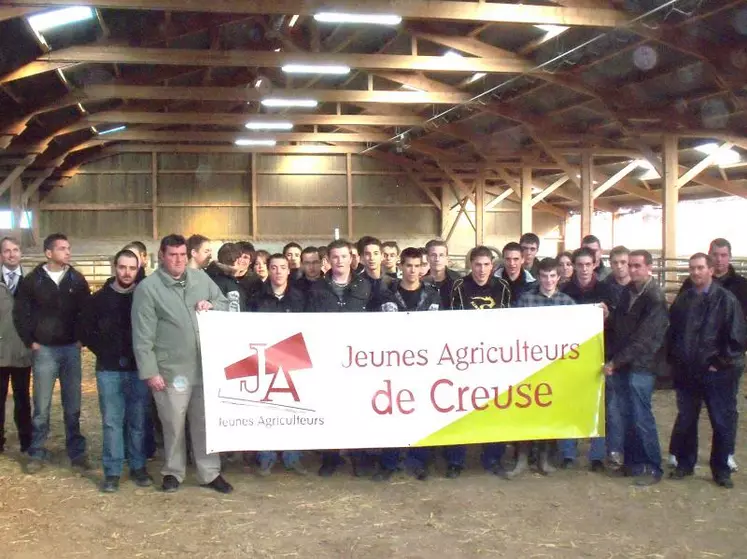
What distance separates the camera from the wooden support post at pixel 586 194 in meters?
15.3

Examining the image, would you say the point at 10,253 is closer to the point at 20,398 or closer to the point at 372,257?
the point at 20,398

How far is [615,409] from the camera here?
5.47 metres

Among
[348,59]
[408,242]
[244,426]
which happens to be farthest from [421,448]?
[408,242]

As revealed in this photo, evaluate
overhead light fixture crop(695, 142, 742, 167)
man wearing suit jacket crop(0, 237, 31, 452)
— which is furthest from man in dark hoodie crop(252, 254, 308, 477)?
overhead light fixture crop(695, 142, 742, 167)

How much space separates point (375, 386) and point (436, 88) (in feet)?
36.2

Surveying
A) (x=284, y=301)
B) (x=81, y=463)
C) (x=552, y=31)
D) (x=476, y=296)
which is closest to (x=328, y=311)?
(x=284, y=301)

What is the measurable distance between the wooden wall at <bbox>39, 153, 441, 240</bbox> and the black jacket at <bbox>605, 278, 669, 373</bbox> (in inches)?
792

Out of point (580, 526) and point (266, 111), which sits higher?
point (266, 111)

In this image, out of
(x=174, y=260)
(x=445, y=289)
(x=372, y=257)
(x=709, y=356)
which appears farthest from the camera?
(x=445, y=289)

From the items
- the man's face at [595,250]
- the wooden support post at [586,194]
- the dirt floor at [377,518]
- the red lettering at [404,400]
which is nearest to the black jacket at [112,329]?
the dirt floor at [377,518]

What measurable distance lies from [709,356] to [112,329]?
13.0 ft

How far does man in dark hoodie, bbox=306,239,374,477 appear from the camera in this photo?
5.33 meters

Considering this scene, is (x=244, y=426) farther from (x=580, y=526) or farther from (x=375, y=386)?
(x=580, y=526)

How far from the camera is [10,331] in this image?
582cm
